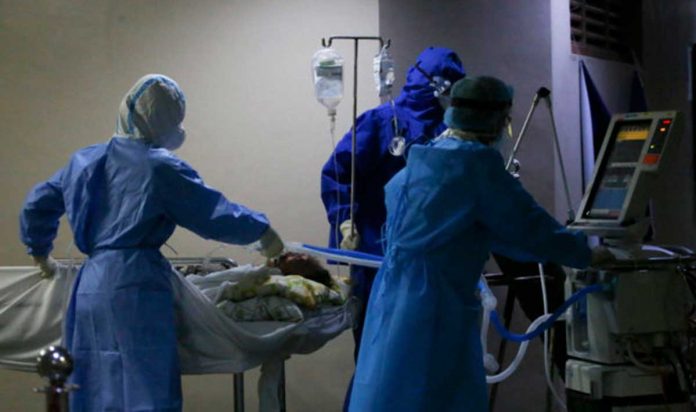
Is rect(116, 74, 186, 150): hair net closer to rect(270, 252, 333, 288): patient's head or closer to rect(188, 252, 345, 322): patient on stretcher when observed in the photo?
rect(188, 252, 345, 322): patient on stretcher

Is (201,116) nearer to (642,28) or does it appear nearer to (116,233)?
(116,233)

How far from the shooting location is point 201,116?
460 centimetres

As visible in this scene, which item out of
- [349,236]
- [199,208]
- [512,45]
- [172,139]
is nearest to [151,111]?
[172,139]

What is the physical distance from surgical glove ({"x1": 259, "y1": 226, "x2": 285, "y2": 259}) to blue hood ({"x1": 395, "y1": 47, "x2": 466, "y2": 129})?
0.87m

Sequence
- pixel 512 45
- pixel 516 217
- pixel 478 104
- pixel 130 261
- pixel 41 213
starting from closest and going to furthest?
pixel 516 217 → pixel 478 104 → pixel 130 261 → pixel 41 213 → pixel 512 45

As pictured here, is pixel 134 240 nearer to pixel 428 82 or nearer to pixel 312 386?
pixel 428 82

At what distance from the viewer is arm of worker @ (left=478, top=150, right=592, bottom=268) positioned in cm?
293

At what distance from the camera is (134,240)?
322 centimetres

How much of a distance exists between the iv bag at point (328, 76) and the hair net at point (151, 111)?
0.78 meters

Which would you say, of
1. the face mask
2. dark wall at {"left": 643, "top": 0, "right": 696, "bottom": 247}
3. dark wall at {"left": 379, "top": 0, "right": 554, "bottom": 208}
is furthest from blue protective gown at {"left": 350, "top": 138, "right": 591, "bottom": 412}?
dark wall at {"left": 643, "top": 0, "right": 696, "bottom": 247}

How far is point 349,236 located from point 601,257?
3.23 ft

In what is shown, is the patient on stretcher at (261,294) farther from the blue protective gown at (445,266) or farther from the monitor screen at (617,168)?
the monitor screen at (617,168)

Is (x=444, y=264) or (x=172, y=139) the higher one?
(x=172, y=139)

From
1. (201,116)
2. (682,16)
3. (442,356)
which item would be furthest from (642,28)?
(442,356)
